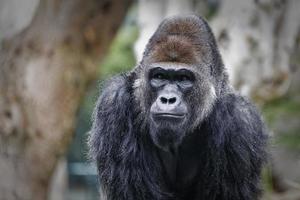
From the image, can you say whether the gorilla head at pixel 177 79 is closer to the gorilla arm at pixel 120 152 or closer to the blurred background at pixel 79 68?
the gorilla arm at pixel 120 152

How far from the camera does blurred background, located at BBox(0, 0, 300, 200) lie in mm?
8000

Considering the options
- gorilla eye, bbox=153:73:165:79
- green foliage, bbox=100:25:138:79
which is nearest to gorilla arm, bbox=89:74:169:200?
gorilla eye, bbox=153:73:165:79

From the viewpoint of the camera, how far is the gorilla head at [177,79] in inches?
202

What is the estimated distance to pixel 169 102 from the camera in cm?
510

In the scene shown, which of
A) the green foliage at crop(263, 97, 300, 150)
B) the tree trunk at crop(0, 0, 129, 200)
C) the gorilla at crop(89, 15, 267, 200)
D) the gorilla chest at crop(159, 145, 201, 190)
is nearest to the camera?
the gorilla at crop(89, 15, 267, 200)

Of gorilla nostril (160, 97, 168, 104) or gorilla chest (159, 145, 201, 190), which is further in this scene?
gorilla chest (159, 145, 201, 190)

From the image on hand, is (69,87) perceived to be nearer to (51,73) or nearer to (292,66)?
(51,73)

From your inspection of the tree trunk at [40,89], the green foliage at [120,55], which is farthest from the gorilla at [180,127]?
the green foliage at [120,55]

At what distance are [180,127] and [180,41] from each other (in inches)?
24.3

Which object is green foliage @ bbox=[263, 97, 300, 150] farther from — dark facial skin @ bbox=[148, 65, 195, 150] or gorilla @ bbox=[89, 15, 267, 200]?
dark facial skin @ bbox=[148, 65, 195, 150]

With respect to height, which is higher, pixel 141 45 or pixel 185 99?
pixel 141 45

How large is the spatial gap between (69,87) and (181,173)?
2.93 meters

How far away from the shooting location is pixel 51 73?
26.6 feet

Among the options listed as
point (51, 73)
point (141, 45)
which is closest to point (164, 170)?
point (51, 73)
